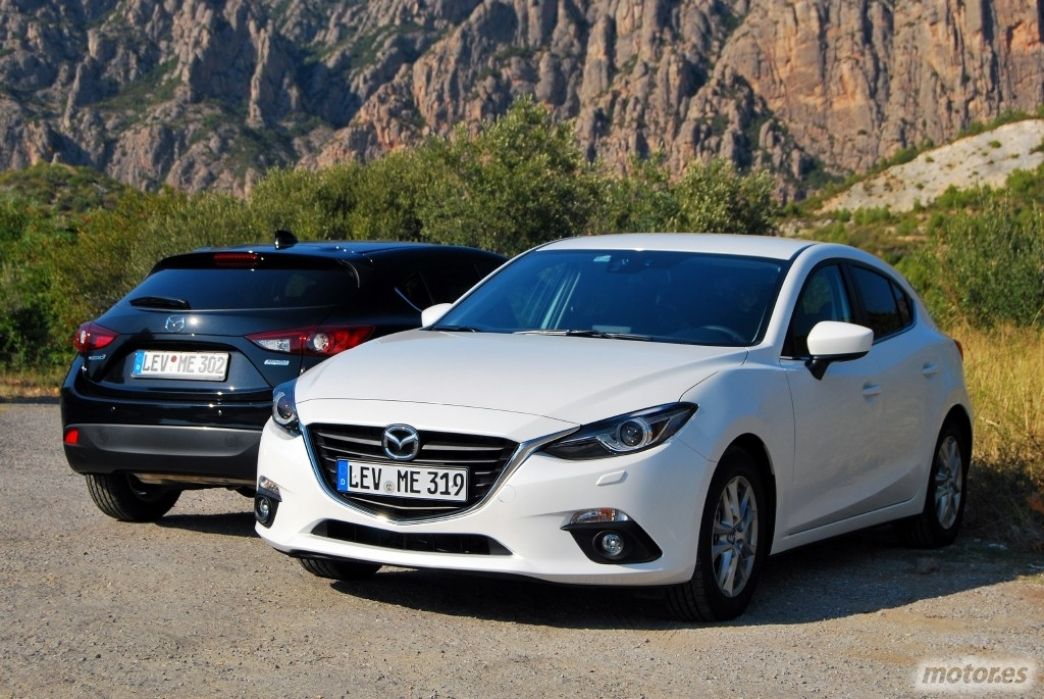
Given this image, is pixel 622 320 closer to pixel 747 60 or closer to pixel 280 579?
pixel 280 579

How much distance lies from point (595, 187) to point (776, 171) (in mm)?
100652

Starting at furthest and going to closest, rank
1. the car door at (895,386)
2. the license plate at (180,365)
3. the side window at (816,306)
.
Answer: the license plate at (180,365), the car door at (895,386), the side window at (816,306)

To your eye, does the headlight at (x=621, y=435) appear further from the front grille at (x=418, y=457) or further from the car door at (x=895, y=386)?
the car door at (x=895, y=386)

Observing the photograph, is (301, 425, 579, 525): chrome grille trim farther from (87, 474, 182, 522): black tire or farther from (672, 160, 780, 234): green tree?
(672, 160, 780, 234): green tree

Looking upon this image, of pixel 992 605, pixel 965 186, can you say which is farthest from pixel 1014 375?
pixel 965 186

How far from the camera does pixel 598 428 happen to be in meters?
5.39

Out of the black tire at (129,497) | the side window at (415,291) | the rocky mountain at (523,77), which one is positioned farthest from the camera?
the rocky mountain at (523,77)

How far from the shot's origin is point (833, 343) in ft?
20.7

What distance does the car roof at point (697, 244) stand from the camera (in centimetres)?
693

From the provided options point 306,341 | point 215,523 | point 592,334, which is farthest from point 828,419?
point 215,523

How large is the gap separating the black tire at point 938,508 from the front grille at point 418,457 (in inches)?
122

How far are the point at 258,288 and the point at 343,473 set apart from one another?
2.09 m

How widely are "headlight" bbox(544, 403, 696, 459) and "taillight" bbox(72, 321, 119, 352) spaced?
3.22 m

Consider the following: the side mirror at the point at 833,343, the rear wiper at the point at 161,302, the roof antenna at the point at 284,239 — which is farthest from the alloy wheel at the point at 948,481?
the rear wiper at the point at 161,302
